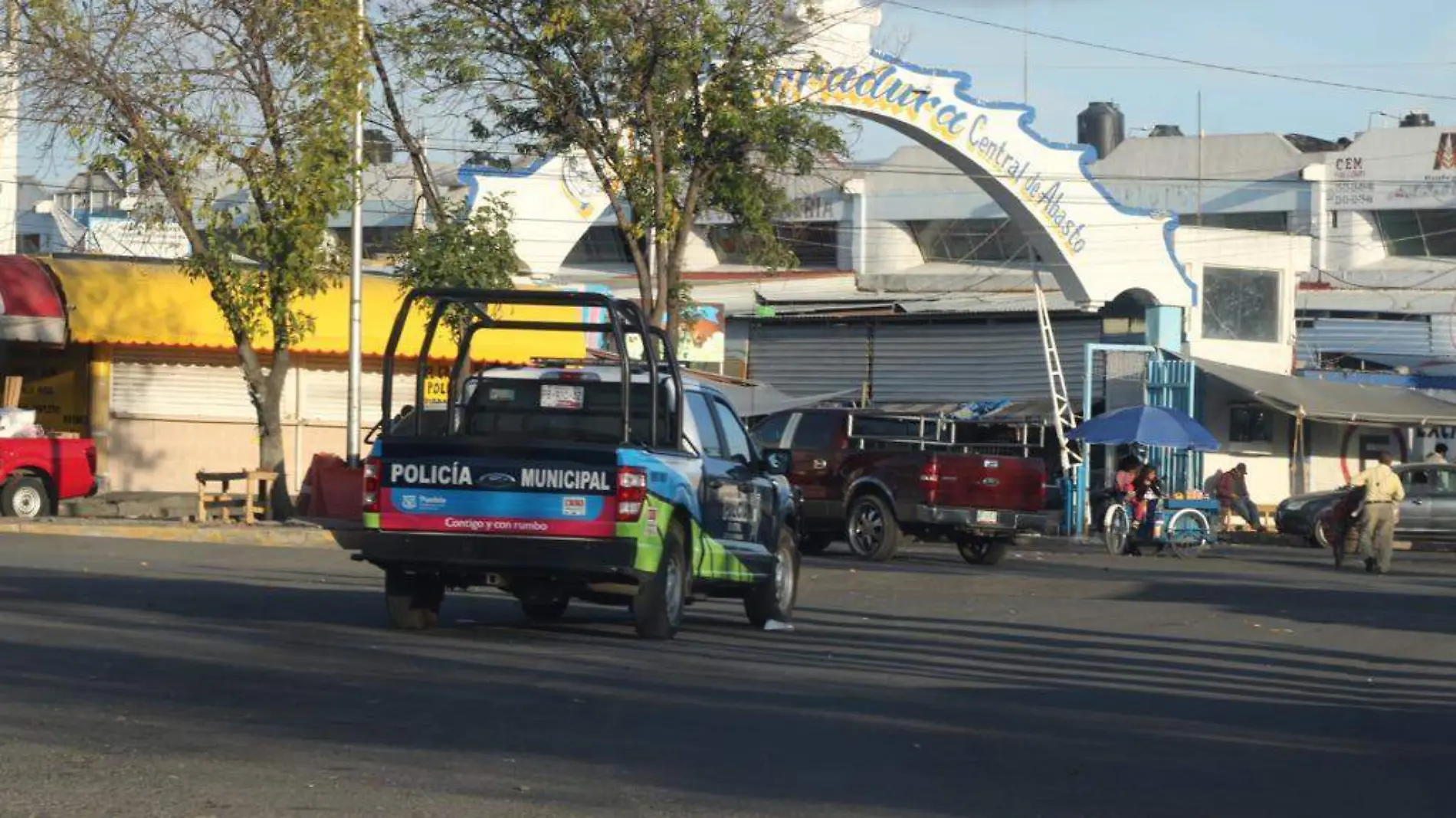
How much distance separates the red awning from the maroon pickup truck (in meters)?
11.5

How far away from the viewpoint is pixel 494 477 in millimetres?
13977

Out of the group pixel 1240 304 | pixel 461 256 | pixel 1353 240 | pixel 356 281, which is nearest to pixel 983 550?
pixel 461 256

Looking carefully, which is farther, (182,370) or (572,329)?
(182,370)

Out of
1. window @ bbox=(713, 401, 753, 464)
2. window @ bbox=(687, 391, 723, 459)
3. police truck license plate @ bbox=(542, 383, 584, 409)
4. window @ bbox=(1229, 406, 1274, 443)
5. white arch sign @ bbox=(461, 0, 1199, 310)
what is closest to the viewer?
police truck license plate @ bbox=(542, 383, 584, 409)

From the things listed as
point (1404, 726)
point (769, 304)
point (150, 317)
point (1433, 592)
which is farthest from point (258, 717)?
point (769, 304)

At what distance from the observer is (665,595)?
47.4ft

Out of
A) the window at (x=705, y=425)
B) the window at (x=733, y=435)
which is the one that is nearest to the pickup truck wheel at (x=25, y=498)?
the window at (x=733, y=435)

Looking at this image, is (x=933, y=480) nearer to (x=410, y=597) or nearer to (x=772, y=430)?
(x=772, y=430)

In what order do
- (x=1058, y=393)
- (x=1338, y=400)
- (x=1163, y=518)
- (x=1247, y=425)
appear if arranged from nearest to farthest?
(x=1163, y=518) < (x=1338, y=400) < (x=1058, y=393) < (x=1247, y=425)

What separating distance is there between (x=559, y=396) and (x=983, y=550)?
48.1 feet

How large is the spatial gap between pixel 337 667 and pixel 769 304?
1471 inches

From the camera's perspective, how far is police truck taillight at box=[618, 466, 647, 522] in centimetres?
1383

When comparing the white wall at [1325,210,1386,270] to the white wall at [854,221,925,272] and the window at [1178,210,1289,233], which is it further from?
the white wall at [854,221,925,272]

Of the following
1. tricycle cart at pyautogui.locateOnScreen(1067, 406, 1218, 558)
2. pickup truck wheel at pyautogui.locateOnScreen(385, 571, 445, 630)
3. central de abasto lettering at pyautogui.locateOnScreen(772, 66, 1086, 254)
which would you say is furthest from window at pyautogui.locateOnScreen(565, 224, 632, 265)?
pickup truck wheel at pyautogui.locateOnScreen(385, 571, 445, 630)
